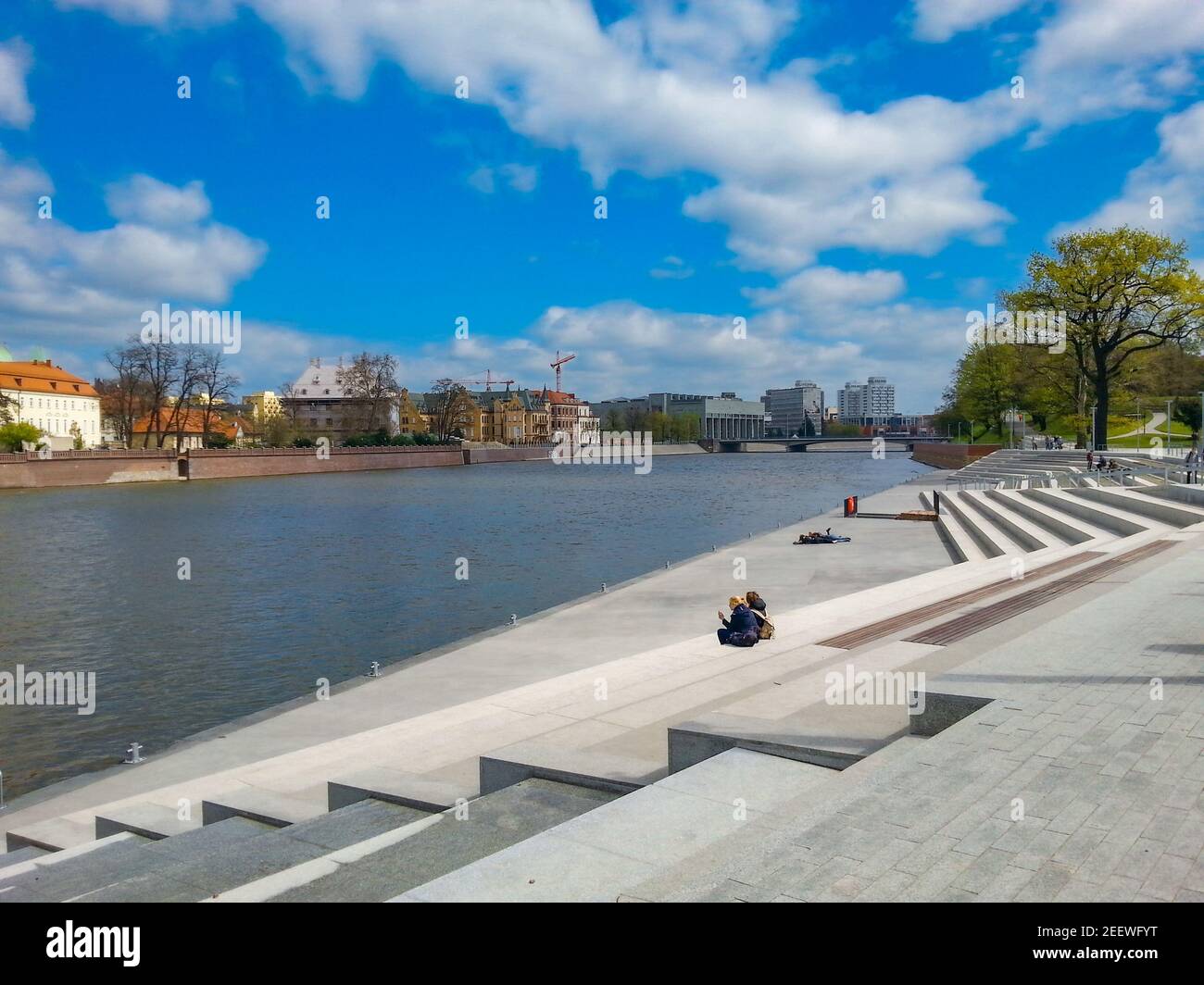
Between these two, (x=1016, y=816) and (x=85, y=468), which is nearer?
(x=1016, y=816)

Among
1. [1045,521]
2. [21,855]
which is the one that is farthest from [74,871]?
[1045,521]

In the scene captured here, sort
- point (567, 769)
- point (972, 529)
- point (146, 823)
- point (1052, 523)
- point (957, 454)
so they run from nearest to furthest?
point (567, 769) → point (146, 823) → point (1052, 523) → point (972, 529) → point (957, 454)

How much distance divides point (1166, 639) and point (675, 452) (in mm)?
165180

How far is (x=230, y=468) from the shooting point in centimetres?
8375

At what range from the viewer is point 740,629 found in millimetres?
12430

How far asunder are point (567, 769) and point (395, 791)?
1.24 m

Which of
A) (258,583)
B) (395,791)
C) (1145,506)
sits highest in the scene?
(1145,506)

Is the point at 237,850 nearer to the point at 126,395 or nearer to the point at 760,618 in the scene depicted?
the point at 760,618

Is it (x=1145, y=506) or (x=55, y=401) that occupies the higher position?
(x=55, y=401)

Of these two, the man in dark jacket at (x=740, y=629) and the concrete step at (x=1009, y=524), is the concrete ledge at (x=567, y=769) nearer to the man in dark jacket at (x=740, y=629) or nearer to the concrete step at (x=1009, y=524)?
the man in dark jacket at (x=740, y=629)

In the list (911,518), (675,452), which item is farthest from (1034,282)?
(675,452)

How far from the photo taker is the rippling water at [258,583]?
44.1 feet
